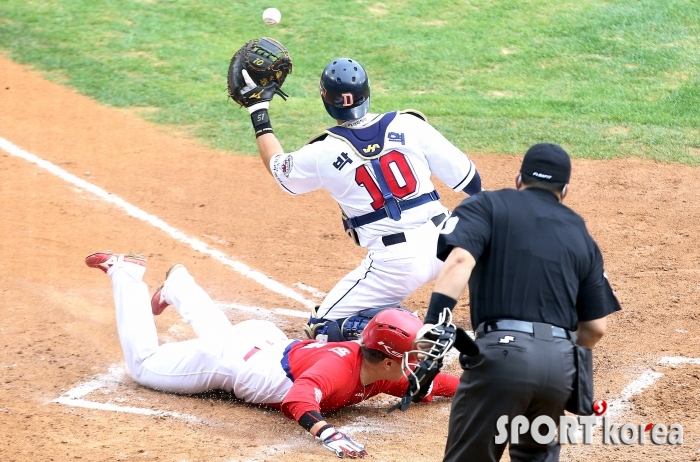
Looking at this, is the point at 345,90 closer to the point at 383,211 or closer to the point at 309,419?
the point at 383,211

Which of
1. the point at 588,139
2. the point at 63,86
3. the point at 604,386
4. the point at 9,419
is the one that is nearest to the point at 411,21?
the point at 588,139

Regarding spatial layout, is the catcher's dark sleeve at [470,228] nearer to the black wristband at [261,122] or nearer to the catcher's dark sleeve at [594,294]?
the catcher's dark sleeve at [594,294]

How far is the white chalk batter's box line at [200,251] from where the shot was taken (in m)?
A: 5.39

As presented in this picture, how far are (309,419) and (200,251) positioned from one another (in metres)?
3.43

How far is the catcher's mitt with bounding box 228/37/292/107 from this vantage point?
6.48m

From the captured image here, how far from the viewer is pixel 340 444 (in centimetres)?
467

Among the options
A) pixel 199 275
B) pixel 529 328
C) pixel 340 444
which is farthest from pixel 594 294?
pixel 199 275

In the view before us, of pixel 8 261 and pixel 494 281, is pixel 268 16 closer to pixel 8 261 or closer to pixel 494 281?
pixel 8 261

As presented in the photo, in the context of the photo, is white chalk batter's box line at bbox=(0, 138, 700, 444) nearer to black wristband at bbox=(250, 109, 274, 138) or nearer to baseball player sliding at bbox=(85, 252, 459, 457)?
baseball player sliding at bbox=(85, 252, 459, 457)

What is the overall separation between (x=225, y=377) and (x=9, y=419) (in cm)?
122

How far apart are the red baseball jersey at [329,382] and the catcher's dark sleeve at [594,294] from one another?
1.50m

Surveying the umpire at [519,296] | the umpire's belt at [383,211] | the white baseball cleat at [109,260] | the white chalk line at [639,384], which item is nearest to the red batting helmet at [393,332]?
the umpire at [519,296]

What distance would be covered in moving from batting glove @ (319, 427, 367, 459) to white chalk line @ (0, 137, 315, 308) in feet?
8.10

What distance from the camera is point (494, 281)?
392 cm
